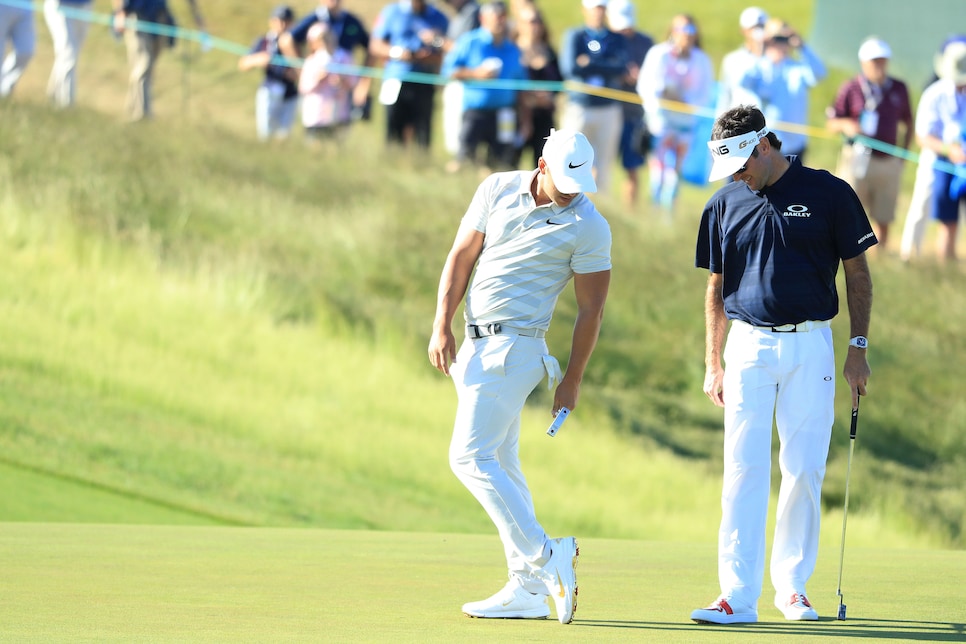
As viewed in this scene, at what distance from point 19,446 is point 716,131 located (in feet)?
24.4

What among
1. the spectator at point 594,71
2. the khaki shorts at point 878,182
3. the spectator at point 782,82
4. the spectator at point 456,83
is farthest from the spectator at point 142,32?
the khaki shorts at point 878,182

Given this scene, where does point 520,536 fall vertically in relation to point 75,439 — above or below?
above

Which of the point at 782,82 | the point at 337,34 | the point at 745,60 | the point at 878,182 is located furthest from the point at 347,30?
the point at 878,182

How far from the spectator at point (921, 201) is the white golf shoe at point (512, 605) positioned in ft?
32.0

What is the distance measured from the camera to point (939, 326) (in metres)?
17.2

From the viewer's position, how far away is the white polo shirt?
625 centimetres

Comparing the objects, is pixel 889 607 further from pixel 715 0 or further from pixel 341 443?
pixel 715 0

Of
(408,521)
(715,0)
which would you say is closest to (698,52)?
(408,521)

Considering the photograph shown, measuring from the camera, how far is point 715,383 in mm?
6730

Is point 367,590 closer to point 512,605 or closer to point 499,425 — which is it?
point 512,605

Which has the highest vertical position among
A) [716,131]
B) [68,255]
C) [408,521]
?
[716,131]

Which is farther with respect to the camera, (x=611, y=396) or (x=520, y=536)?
(x=611, y=396)

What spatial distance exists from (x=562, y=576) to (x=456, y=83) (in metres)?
10.9

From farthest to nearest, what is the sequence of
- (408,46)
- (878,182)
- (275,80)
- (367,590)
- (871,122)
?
(275,80) < (408,46) < (878,182) < (871,122) < (367,590)
